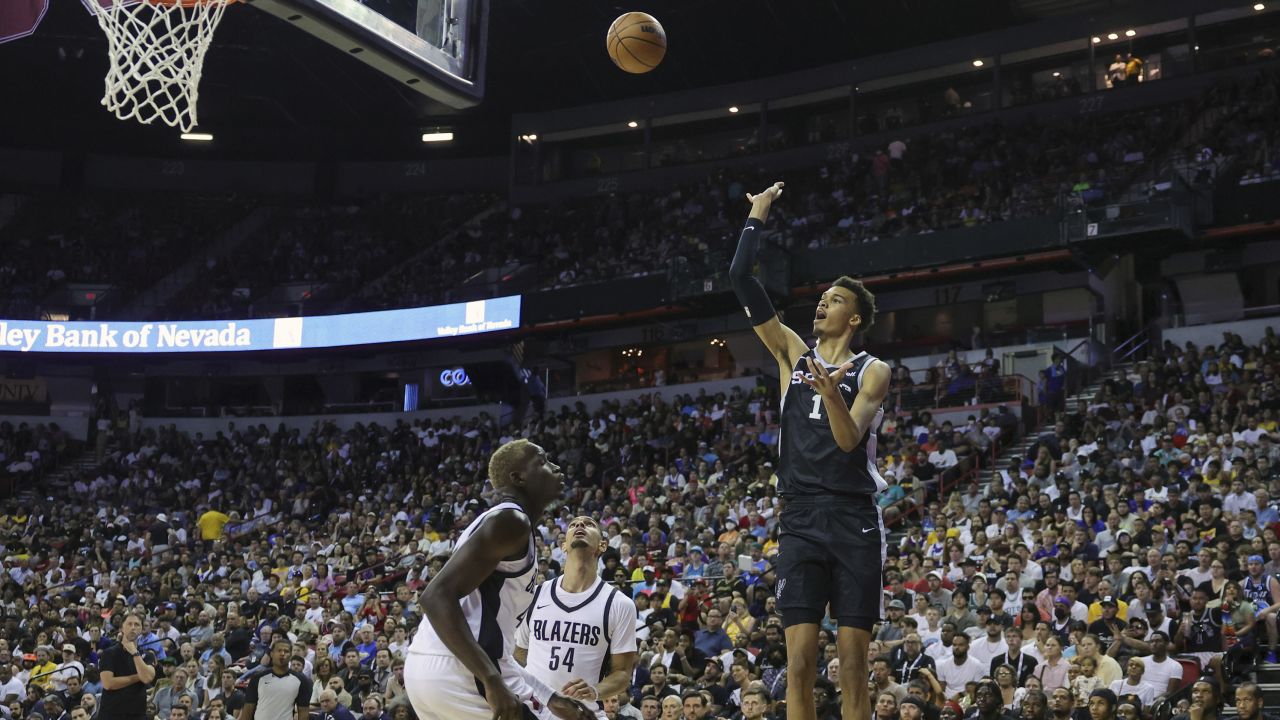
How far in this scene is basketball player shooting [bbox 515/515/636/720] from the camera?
732 centimetres

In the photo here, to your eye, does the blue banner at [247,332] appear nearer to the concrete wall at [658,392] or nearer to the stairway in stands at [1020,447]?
the concrete wall at [658,392]

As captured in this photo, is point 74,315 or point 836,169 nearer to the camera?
point 836,169

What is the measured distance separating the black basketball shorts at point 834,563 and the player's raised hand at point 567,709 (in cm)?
121

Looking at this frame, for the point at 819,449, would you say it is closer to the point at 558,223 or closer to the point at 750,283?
the point at 750,283

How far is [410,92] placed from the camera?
34250mm

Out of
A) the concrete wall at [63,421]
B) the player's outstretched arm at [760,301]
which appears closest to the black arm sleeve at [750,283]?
the player's outstretched arm at [760,301]

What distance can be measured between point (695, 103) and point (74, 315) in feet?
53.3

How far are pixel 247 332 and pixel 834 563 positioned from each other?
2895 centimetres

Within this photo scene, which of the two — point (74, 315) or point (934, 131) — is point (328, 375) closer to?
point (74, 315)

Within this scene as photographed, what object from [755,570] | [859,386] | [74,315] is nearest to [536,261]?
[74,315]

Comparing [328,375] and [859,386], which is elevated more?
[328,375]

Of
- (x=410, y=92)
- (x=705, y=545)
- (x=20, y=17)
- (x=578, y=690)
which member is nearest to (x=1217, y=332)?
(x=705, y=545)

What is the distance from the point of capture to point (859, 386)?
5723 mm

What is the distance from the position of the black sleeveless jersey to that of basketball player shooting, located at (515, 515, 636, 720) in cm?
179
